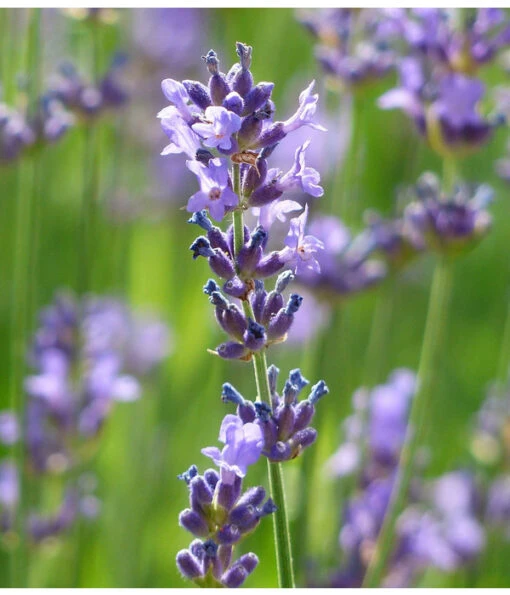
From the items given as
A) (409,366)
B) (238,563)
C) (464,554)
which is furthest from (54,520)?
(409,366)

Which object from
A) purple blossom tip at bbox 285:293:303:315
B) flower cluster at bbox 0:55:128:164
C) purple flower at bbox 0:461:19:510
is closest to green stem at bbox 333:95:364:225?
flower cluster at bbox 0:55:128:164

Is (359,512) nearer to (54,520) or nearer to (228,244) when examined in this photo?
(54,520)

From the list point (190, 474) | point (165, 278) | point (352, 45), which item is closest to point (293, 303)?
point (190, 474)

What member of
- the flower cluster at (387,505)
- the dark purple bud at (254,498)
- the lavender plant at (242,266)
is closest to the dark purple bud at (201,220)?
the lavender plant at (242,266)

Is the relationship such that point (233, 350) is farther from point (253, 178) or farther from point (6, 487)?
point (6, 487)

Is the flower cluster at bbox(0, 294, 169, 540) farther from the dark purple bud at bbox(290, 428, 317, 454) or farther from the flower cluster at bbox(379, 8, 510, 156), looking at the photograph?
the dark purple bud at bbox(290, 428, 317, 454)

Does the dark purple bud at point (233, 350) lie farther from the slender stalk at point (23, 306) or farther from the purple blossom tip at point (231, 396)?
the slender stalk at point (23, 306)
